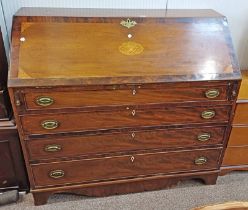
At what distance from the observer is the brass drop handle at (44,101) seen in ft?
4.73

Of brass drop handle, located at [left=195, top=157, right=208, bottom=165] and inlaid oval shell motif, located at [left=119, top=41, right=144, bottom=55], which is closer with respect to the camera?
inlaid oval shell motif, located at [left=119, top=41, right=144, bottom=55]

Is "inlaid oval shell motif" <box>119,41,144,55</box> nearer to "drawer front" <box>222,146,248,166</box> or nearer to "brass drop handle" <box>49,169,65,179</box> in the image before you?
"brass drop handle" <box>49,169,65,179</box>

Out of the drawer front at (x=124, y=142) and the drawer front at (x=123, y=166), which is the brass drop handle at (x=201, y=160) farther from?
the drawer front at (x=124, y=142)

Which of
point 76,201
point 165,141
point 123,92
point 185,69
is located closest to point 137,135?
point 165,141

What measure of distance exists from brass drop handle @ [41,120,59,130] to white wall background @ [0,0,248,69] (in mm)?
742

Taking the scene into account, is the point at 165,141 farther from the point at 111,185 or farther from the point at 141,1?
the point at 141,1

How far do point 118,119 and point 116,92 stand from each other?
18 cm

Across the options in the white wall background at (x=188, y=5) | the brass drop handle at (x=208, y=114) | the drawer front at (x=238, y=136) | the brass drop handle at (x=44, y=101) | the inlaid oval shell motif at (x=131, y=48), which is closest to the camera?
the brass drop handle at (x=44, y=101)

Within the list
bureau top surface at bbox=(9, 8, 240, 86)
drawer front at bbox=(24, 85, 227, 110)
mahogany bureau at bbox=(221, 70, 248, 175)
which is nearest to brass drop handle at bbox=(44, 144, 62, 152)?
drawer front at bbox=(24, 85, 227, 110)

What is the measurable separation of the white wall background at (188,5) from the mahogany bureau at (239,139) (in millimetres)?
263

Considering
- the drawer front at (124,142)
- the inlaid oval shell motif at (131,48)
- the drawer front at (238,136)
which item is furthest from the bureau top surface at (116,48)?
the drawer front at (238,136)

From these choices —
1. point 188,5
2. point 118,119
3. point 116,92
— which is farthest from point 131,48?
point 188,5

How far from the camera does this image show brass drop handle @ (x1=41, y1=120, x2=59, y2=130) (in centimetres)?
152

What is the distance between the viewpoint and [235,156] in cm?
204
